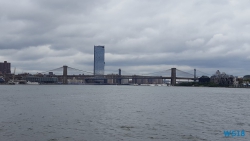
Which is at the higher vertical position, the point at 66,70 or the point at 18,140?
the point at 66,70

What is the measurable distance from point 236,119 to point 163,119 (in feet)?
19.3

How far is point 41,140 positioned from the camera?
16.2 metres

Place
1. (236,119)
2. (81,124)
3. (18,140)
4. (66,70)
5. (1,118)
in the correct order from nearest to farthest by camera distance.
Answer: (18,140)
(81,124)
(1,118)
(236,119)
(66,70)

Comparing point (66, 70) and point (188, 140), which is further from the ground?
point (66, 70)

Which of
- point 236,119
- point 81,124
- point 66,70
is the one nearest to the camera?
point 81,124

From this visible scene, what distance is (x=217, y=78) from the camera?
512ft

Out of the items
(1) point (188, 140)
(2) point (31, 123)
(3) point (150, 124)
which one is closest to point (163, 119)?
(3) point (150, 124)

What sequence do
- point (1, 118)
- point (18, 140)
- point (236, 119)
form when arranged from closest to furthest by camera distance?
point (18, 140), point (1, 118), point (236, 119)

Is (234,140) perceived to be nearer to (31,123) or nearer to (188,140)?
(188,140)

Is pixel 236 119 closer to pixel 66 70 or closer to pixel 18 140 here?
pixel 18 140

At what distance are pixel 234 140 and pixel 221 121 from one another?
692 cm


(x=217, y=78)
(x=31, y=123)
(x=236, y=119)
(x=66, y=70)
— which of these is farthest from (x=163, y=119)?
(x=217, y=78)

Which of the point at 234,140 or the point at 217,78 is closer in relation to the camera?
the point at 234,140

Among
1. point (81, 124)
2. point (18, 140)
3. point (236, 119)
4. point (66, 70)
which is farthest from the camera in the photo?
point (66, 70)
